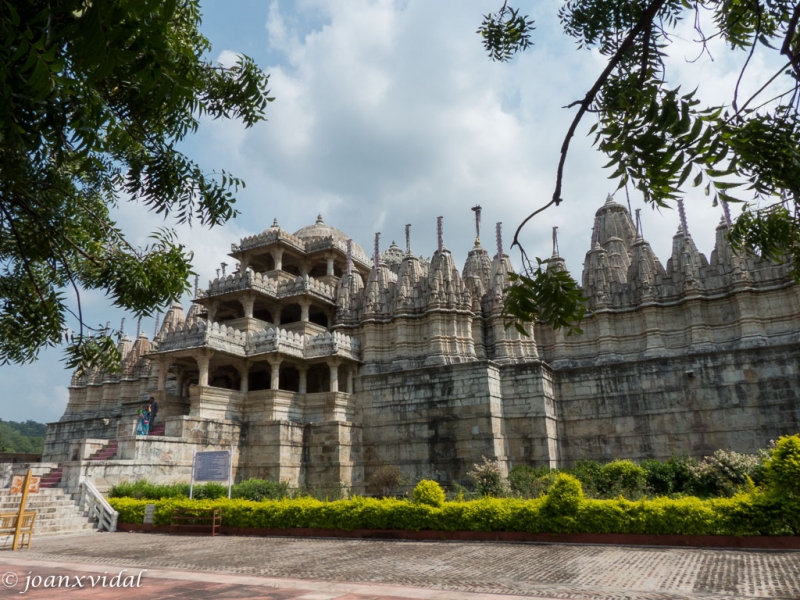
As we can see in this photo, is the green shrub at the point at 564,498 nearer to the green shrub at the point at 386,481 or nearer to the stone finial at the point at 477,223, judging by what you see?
the green shrub at the point at 386,481

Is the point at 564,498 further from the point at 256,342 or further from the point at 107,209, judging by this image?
the point at 256,342

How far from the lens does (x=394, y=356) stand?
2722cm

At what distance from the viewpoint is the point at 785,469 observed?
10.7 metres

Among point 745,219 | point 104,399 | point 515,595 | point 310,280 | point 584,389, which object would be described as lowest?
point 515,595

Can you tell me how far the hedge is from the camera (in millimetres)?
10516

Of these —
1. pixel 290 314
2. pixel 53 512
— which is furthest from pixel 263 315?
pixel 53 512

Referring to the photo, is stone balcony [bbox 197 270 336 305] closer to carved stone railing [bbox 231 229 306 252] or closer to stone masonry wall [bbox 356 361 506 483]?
carved stone railing [bbox 231 229 306 252]

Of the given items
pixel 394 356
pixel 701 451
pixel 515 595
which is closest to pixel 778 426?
pixel 701 451

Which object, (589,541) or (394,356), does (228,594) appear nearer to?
(589,541)

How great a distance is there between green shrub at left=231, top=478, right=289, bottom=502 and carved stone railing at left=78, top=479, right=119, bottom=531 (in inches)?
134

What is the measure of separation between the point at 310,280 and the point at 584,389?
14794 millimetres

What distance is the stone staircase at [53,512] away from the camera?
14.7m

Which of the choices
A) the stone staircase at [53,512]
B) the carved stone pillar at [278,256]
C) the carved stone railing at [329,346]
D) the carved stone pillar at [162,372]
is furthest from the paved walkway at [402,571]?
the carved stone pillar at [278,256]

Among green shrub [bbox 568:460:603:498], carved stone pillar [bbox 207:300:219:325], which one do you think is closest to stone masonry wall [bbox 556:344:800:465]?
green shrub [bbox 568:460:603:498]
